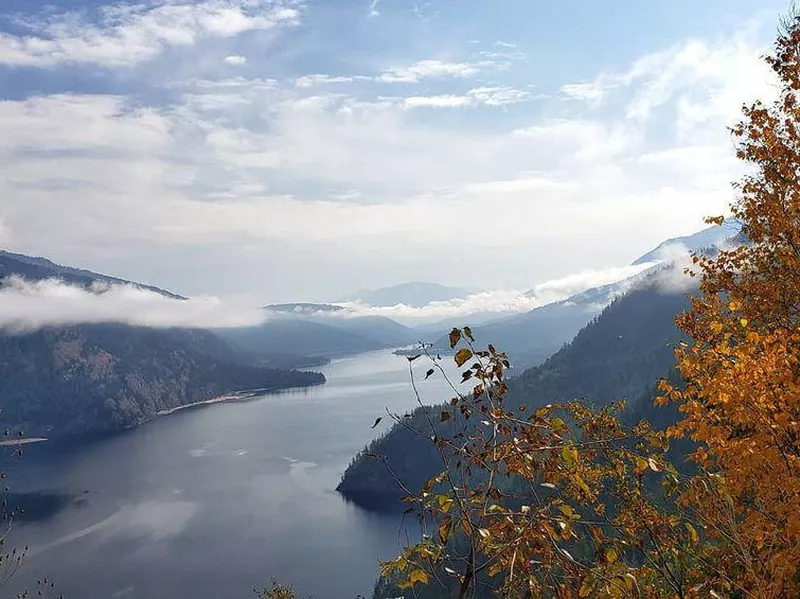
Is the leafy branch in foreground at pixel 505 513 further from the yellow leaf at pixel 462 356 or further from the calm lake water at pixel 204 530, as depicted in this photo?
the calm lake water at pixel 204 530

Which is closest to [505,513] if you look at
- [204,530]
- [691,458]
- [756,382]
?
[756,382]

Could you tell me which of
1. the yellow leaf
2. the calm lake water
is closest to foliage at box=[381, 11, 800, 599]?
the yellow leaf

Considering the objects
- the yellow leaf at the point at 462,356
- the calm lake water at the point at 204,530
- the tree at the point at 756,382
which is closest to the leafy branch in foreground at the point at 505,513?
the yellow leaf at the point at 462,356

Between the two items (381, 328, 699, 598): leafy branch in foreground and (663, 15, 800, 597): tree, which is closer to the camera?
(381, 328, 699, 598): leafy branch in foreground

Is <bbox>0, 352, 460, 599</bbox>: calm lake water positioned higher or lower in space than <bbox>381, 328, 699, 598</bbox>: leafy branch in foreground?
lower

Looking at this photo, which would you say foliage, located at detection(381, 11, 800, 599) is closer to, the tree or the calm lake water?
the tree

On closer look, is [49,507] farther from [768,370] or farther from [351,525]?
[768,370]

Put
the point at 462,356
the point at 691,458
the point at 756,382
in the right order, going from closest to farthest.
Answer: the point at 462,356 < the point at 756,382 < the point at 691,458

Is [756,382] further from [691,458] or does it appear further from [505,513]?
[505,513]

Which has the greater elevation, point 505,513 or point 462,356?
point 462,356
